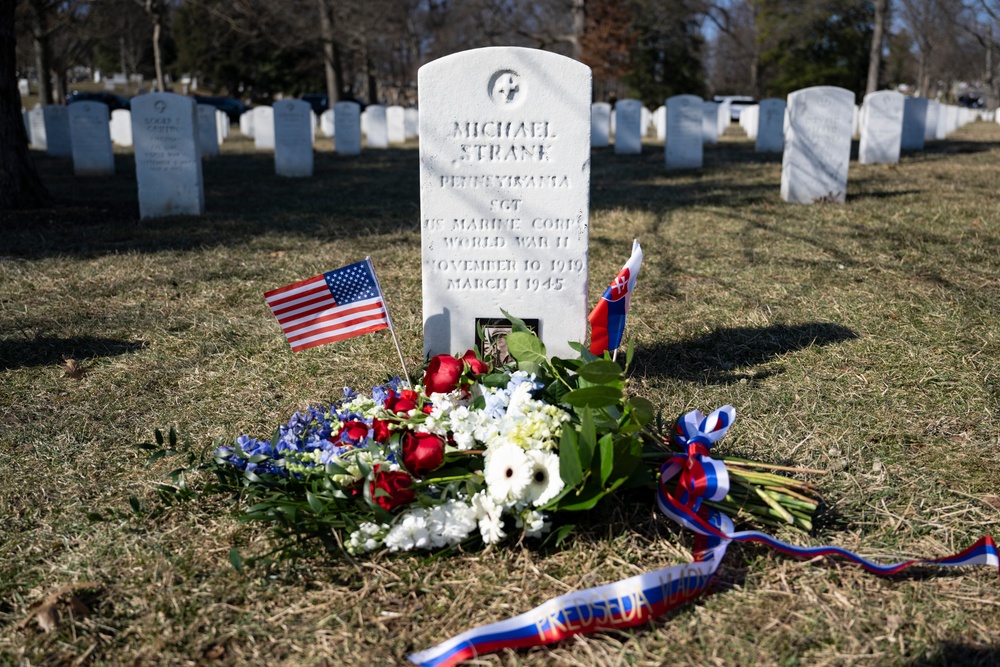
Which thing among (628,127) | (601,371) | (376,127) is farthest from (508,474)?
(376,127)

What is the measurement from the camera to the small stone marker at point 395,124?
2366cm

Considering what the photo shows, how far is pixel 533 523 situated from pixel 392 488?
0.47 metres

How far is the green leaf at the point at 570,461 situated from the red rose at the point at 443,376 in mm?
760

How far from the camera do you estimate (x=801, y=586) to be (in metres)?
2.50

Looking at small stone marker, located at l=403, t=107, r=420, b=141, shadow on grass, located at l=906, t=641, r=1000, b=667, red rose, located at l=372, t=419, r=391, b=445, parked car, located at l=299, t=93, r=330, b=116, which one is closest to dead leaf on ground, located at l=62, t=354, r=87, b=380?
red rose, located at l=372, t=419, r=391, b=445

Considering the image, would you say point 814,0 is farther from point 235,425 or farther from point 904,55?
point 904,55

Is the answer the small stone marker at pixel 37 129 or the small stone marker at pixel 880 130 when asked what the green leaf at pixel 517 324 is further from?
the small stone marker at pixel 37 129

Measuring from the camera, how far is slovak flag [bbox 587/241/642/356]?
3.79 meters

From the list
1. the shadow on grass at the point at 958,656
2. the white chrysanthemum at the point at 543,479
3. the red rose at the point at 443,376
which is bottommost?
the shadow on grass at the point at 958,656

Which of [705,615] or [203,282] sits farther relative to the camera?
[203,282]

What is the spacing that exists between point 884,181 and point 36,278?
34.9 ft

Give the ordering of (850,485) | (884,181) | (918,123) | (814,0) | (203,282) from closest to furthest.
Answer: (850,485)
(203,282)
(884,181)
(918,123)
(814,0)

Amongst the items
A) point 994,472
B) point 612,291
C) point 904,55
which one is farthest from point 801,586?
point 904,55

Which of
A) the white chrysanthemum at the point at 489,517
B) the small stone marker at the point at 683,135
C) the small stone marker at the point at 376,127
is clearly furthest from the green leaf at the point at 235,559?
the small stone marker at the point at 376,127
